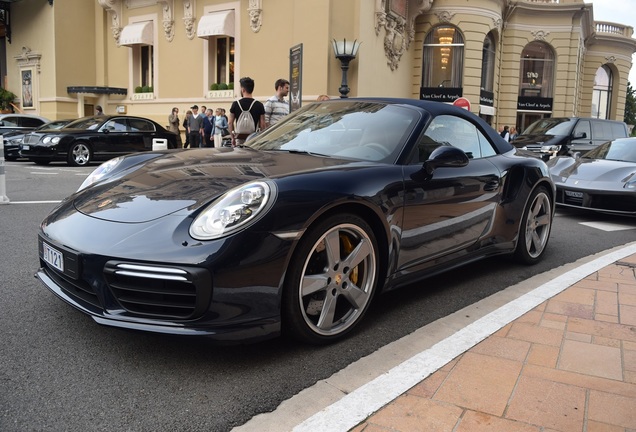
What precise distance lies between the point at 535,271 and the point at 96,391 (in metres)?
3.59

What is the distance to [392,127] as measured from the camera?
12.0 ft

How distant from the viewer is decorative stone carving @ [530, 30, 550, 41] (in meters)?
30.3

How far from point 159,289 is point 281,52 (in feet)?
61.8

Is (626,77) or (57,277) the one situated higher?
(626,77)

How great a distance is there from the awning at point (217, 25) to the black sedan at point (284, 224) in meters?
18.3

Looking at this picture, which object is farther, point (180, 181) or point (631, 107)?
point (631, 107)

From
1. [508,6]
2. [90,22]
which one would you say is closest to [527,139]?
[508,6]

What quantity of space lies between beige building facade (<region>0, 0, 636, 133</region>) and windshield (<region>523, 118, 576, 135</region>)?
618 centimetres

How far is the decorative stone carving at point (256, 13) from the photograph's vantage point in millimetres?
20531

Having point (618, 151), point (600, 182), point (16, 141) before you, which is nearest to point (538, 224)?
point (600, 182)

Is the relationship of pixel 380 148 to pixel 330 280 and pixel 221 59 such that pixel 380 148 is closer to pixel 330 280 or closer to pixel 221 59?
pixel 330 280

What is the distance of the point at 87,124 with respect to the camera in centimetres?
1527

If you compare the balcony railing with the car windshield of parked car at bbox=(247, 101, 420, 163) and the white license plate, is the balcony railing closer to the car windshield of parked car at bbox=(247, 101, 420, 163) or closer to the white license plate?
the car windshield of parked car at bbox=(247, 101, 420, 163)

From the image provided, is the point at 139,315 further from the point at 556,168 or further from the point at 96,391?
the point at 556,168
